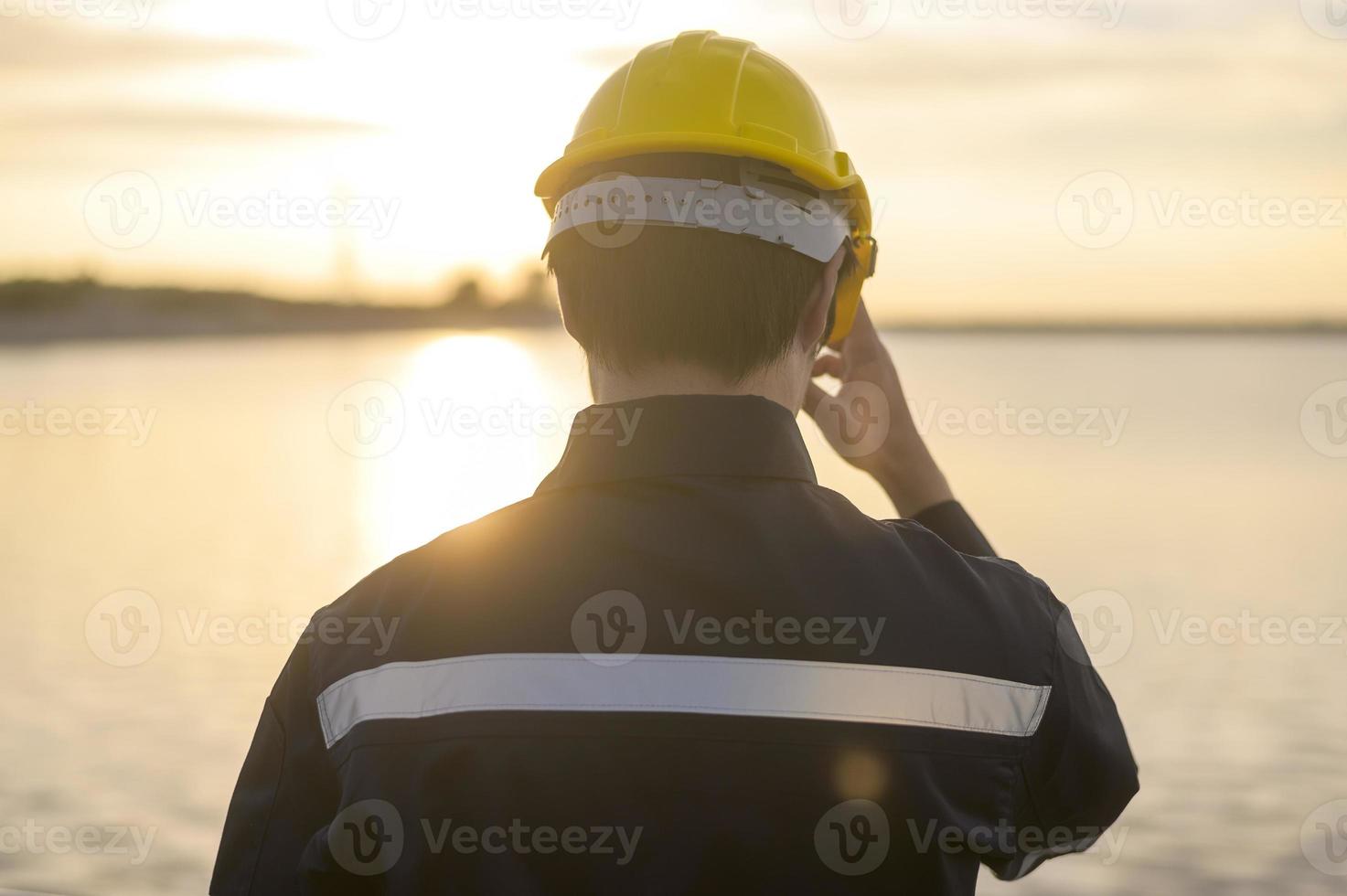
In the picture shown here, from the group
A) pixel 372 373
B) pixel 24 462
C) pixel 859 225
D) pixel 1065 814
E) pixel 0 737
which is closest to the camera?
pixel 1065 814

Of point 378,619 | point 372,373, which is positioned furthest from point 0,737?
point 372,373

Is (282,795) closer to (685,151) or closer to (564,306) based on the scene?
(564,306)

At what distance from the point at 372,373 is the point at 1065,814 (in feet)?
147

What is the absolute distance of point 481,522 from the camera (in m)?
1.32

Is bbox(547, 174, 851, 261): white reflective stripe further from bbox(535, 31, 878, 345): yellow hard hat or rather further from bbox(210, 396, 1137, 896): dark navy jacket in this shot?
bbox(210, 396, 1137, 896): dark navy jacket

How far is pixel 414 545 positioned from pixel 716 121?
10.7 meters

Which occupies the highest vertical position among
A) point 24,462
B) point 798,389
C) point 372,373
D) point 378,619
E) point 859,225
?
point 372,373

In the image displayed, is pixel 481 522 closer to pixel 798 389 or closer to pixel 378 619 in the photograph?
pixel 378 619

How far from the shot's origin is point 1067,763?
1.33m

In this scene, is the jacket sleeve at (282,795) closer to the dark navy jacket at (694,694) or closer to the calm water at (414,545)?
the dark navy jacket at (694,694)

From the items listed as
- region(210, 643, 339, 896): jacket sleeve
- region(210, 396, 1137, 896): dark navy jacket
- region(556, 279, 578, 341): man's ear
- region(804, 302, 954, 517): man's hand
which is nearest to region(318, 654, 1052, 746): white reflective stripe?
region(210, 396, 1137, 896): dark navy jacket

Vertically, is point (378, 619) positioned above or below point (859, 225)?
below

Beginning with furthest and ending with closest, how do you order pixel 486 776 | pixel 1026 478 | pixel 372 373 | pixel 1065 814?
pixel 372 373 < pixel 1026 478 < pixel 1065 814 < pixel 486 776

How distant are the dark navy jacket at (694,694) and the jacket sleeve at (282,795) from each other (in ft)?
0.20
